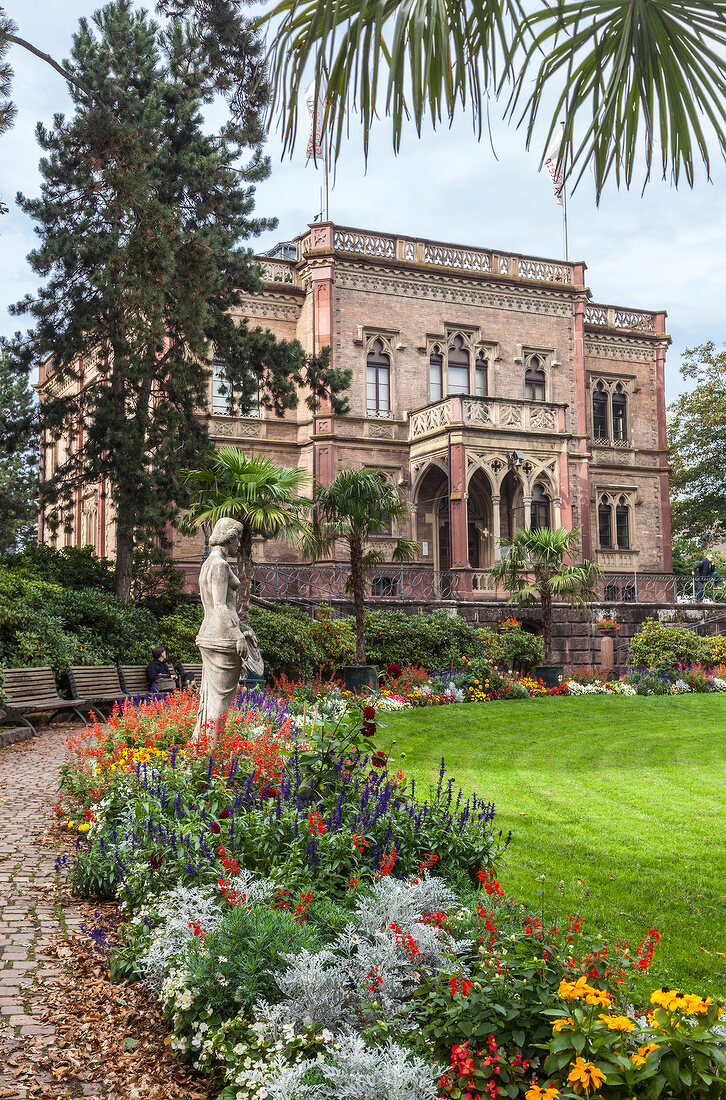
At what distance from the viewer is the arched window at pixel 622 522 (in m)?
36.5

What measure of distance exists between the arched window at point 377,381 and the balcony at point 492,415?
1903 mm

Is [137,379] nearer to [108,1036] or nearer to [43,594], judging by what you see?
[43,594]

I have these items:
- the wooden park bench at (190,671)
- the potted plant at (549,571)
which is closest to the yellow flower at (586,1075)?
the wooden park bench at (190,671)

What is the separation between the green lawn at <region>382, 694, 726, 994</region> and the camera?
6.06 m

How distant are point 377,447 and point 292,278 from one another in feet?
23.0

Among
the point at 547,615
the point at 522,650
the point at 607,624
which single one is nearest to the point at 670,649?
the point at 607,624

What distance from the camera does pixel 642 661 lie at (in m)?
24.6

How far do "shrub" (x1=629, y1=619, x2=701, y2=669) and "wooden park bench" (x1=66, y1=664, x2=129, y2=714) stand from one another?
14.8 metres

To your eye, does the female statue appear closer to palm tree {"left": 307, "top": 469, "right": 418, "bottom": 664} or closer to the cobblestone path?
the cobblestone path

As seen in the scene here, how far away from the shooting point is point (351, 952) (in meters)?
4.47

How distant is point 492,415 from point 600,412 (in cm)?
1019

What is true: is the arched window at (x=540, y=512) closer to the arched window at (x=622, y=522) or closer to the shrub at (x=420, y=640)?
the arched window at (x=622, y=522)

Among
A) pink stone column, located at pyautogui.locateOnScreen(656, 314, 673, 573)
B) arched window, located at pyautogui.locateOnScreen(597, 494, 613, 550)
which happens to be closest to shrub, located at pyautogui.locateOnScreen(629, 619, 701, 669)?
arched window, located at pyautogui.locateOnScreen(597, 494, 613, 550)

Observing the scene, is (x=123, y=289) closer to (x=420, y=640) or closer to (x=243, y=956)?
(x=420, y=640)
